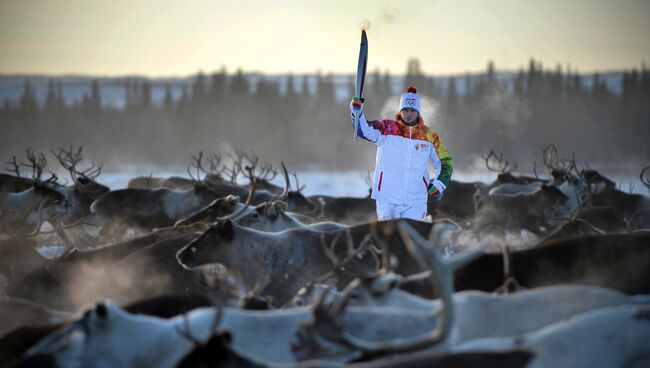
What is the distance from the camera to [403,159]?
7242 millimetres

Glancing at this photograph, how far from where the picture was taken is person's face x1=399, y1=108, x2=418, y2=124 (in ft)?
23.6

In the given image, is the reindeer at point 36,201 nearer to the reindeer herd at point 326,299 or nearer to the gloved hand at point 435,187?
the reindeer herd at point 326,299

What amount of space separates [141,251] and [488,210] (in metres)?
5.85

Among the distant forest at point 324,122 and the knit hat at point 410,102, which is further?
the distant forest at point 324,122

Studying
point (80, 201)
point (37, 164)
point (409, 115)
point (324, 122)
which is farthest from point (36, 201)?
point (324, 122)

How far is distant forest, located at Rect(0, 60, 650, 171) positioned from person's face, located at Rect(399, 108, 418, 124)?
52525 mm

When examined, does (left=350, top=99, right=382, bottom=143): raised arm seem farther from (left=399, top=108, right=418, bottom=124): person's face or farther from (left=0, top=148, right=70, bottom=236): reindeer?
(left=0, top=148, right=70, bottom=236): reindeer

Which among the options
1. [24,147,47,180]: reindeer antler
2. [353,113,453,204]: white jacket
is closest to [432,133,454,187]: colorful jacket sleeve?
[353,113,453,204]: white jacket

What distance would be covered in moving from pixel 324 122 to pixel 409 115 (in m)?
70.0

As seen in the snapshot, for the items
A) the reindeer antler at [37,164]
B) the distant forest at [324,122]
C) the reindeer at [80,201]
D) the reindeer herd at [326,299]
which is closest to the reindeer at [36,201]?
the reindeer antler at [37,164]

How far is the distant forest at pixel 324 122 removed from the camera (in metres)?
67.3

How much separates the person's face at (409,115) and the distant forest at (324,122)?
52525mm

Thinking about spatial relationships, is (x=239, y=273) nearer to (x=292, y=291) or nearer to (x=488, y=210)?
(x=292, y=291)

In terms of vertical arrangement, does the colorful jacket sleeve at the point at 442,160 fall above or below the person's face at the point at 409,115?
below
